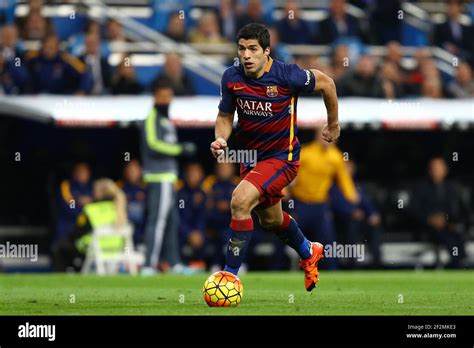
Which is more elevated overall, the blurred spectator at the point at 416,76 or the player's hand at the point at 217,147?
the blurred spectator at the point at 416,76

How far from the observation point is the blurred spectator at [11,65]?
1927 centimetres

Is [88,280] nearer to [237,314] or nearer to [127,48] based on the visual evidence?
[237,314]

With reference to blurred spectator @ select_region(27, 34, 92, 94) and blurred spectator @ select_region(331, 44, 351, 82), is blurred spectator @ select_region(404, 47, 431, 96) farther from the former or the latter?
blurred spectator @ select_region(27, 34, 92, 94)

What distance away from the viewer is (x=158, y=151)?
1797 centimetres

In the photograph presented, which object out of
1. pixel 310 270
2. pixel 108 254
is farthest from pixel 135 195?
pixel 310 270

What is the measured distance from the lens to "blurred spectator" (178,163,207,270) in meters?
19.5

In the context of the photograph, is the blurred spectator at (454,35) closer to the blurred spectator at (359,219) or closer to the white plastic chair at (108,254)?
the blurred spectator at (359,219)

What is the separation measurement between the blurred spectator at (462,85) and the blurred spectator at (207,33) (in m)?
3.80

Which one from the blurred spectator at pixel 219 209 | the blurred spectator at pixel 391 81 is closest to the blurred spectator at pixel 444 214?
the blurred spectator at pixel 391 81

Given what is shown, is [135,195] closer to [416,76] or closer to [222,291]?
[416,76]

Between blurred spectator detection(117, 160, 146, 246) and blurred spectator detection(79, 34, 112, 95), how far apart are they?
1.23 meters

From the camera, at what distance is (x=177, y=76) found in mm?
19656

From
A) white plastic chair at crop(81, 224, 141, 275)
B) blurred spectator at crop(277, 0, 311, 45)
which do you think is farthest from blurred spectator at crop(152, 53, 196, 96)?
blurred spectator at crop(277, 0, 311, 45)
